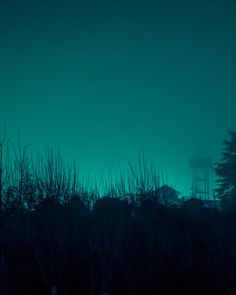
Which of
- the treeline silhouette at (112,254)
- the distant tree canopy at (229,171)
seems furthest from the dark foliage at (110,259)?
the distant tree canopy at (229,171)

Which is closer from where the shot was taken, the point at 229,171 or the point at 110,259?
the point at 110,259

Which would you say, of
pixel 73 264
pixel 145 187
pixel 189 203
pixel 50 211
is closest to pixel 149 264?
pixel 73 264

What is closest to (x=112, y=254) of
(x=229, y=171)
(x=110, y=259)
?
(x=110, y=259)

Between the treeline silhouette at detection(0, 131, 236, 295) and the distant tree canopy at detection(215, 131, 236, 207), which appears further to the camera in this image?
the distant tree canopy at detection(215, 131, 236, 207)

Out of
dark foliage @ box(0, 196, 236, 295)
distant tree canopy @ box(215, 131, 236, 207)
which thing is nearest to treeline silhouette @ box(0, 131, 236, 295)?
dark foliage @ box(0, 196, 236, 295)

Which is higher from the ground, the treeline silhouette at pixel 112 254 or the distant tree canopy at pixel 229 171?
the distant tree canopy at pixel 229 171

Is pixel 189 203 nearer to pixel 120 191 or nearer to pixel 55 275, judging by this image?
pixel 120 191

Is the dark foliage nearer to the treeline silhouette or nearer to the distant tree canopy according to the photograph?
the treeline silhouette

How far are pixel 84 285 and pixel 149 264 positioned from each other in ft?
4.26

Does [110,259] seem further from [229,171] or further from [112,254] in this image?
[229,171]

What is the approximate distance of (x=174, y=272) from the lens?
213 inches

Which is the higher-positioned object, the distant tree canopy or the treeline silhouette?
the distant tree canopy

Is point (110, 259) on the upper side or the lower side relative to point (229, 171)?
lower

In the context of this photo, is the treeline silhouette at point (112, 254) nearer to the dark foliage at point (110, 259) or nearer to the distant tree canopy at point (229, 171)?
the dark foliage at point (110, 259)
